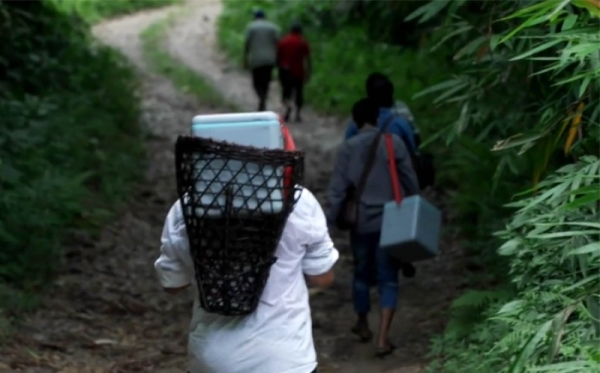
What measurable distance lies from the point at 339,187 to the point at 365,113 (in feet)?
1.84

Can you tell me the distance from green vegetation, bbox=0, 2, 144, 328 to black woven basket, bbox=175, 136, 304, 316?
4128 mm

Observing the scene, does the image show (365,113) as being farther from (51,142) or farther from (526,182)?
(51,142)

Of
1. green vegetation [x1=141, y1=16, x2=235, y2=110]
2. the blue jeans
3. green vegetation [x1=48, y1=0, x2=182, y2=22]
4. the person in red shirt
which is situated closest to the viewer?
the blue jeans

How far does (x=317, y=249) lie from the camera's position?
187 inches

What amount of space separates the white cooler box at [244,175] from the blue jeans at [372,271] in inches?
145

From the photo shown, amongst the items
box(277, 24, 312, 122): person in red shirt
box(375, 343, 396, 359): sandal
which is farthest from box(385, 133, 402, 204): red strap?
box(277, 24, 312, 122): person in red shirt

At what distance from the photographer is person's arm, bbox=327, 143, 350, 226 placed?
8.14 meters

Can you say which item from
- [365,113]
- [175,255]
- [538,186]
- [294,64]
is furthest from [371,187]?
[294,64]

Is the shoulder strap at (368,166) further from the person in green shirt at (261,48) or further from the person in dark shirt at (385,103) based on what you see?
the person in green shirt at (261,48)

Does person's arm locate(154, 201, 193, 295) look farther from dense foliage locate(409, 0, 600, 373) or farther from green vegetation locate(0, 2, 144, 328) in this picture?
green vegetation locate(0, 2, 144, 328)

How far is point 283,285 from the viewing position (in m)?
4.70

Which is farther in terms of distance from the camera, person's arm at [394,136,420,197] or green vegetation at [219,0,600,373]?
person's arm at [394,136,420,197]

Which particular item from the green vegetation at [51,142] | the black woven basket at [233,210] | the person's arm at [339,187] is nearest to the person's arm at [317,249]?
the black woven basket at [233,210]

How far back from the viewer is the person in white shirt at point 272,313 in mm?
4637
